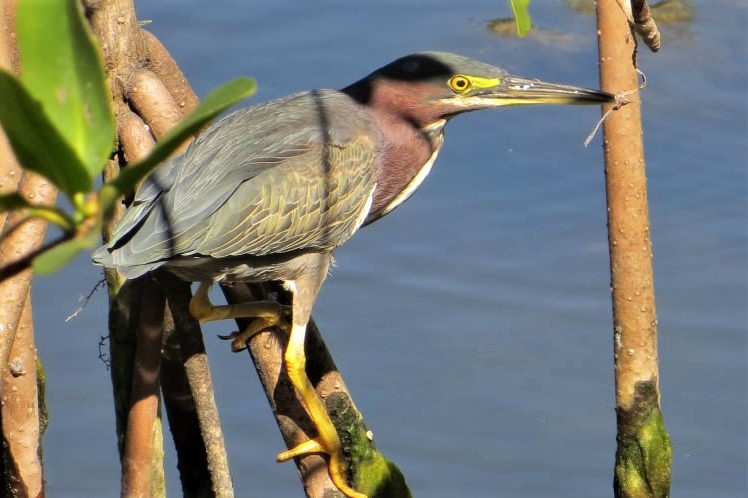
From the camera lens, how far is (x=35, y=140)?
2.73 ft

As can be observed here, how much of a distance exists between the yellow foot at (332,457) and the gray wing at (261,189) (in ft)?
1.83

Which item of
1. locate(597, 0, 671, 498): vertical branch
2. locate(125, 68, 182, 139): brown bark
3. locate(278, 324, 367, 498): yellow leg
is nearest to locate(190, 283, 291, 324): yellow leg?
locate(278, 324, 367, 498): yellow leg

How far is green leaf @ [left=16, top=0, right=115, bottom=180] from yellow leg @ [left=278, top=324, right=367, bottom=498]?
2334 millimetres

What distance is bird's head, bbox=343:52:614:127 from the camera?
3244mm

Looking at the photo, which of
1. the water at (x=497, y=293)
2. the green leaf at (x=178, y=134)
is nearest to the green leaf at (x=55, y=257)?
the green leaf at (x=178, y=134)

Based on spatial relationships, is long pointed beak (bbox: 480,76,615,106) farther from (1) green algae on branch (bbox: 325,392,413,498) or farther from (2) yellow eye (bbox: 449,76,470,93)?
(1) green algae on branch (bbox: 325,392,413,498)

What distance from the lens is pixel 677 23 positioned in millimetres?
6805

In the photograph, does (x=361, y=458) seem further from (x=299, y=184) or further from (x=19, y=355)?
(x=19, y=355)

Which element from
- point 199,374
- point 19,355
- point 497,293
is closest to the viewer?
point 19,355

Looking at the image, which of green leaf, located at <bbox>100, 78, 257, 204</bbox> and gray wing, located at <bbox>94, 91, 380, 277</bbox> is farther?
gray wing, located at <bbox>94, 91, 380, 277</bbox>

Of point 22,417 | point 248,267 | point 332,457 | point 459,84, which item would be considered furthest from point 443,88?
point 22,417

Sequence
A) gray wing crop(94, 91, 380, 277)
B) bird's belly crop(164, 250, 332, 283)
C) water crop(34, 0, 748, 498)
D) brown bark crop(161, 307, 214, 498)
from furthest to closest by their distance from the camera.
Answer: water crop(34, 0, 748, 498)
brown bark crop(161, 307, 214, 498)
bird's belly crop(164, 250, 332, 283)
gray wing crop(94, 91, 380, 277)

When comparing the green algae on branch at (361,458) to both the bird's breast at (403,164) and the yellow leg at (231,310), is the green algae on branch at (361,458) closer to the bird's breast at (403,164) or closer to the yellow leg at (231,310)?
the yellow leg at (231,310)

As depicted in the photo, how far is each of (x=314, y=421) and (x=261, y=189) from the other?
2.23 feet
